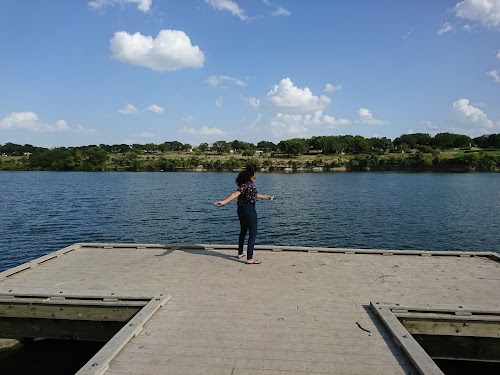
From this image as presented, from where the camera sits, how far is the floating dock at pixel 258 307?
4.69 m

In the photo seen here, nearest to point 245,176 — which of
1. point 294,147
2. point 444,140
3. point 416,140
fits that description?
point 294,147

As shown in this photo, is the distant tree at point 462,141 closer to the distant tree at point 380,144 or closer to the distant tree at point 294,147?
the distant tree at point 380,144

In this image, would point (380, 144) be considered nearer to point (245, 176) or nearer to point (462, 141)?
point (462, 141)

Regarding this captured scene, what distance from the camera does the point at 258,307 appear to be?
6.40 m

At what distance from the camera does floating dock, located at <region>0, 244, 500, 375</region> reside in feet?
15.4

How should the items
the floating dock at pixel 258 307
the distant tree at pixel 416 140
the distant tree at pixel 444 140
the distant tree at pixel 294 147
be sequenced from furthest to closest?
the distant tree at pixel 416 140
the distant tree at pixel 294 147
the distant tree at pixel 444 140
the floating dock at pixel 258 307

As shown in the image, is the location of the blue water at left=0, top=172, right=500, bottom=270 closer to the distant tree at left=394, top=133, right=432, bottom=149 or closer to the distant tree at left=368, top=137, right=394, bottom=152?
the distant tree at left=368, top=137, right=394, bottom=152

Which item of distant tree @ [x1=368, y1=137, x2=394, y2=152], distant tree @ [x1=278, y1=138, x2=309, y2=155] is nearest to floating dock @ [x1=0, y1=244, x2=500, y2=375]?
distant tree @ [x1=278, y1=138, x2=309, y2=155]

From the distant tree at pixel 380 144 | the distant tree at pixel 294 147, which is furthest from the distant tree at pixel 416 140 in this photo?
the distant tree at pixel 294 147

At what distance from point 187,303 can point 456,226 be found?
26979mm

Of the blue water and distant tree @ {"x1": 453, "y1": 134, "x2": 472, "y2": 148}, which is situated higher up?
distant tree @ {"x1": 453, "y1": 134, "x2": 472, "y2": 148}

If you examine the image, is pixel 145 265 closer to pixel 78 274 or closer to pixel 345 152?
pixel 78 274

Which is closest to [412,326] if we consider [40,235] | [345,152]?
[40,235]

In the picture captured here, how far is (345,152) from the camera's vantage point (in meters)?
179
